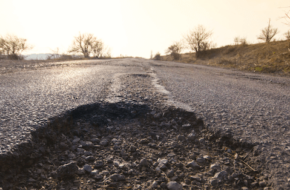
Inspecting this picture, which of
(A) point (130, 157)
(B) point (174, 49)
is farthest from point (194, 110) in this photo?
(B) point (174, 49)

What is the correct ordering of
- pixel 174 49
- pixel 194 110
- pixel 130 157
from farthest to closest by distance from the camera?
pixel 174 49 < pixel 194 110 < pixel 130 157

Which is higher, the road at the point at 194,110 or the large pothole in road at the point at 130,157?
the road at the point at 194,110

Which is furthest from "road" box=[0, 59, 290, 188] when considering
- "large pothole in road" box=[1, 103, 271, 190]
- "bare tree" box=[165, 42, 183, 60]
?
"bare tree" box=[165, 42, 183, 60]

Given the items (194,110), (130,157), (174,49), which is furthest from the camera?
(174,49)

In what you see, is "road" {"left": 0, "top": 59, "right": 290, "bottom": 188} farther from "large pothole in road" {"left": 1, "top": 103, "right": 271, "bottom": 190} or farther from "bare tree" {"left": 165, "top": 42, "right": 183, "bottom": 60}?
"bare tree" {"left": 165, "top": 42, "right": 183, "bottom": 60}

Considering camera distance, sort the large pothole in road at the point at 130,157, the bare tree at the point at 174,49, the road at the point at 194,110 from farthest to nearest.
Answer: the bare tree at the point at 174,49 < the road at the point at 194,110 < the large pothole in road at the point at 130,157

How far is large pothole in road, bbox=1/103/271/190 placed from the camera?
→ 38.8 inches

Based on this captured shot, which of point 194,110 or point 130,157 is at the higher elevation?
point 194,110

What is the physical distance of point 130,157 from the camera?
120 cm

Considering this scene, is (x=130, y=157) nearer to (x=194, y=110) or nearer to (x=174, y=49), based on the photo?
(x=194, y=110)

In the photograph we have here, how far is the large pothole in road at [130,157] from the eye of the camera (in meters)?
0.99

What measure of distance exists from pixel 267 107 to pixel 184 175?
1.54 meters

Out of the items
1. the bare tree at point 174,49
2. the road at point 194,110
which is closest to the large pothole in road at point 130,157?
the road at point 194,110

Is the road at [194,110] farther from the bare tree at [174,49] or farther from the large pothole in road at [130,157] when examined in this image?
the bare tree at [174,49]
